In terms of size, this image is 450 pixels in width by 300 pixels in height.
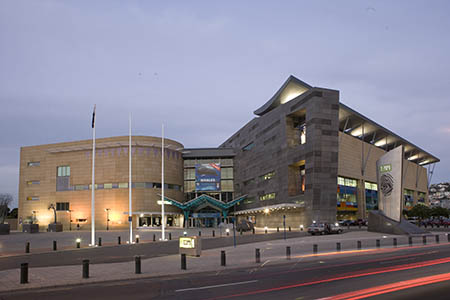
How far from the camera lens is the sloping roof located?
259 feet

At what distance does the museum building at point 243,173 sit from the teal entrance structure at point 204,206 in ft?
0.83

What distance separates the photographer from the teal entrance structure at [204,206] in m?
93.3

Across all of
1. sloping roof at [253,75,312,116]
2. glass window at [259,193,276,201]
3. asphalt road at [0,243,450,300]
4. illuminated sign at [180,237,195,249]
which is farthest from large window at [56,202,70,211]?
asphalt road at [0,243,450,300]

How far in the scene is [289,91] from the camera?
82.5 m

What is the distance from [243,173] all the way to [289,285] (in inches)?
3677

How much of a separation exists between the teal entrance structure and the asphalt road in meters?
75.3

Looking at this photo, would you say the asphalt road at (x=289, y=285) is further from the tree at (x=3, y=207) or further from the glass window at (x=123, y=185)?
the tree at (x=3, y=207)

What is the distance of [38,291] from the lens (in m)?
13.9

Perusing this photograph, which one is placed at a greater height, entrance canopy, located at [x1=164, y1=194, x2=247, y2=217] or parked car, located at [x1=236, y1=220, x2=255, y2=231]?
entrance canopy, located at [x1=164, y1=194, x2=247, y2=217]

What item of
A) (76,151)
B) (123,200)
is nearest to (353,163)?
(123,200)

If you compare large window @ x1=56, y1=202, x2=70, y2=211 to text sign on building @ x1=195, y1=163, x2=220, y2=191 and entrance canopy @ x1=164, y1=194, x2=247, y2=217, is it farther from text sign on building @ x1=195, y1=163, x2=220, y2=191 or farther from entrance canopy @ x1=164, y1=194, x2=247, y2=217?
text sign on building @ x1=195, y1=163, x2=220, y2=191

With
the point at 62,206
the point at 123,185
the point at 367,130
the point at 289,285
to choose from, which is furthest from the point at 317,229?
the point at 62,206

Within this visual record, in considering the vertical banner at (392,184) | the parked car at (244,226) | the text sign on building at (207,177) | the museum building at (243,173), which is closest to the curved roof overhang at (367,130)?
the museum building at (243,173)

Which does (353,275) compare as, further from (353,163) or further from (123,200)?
(123,200)
